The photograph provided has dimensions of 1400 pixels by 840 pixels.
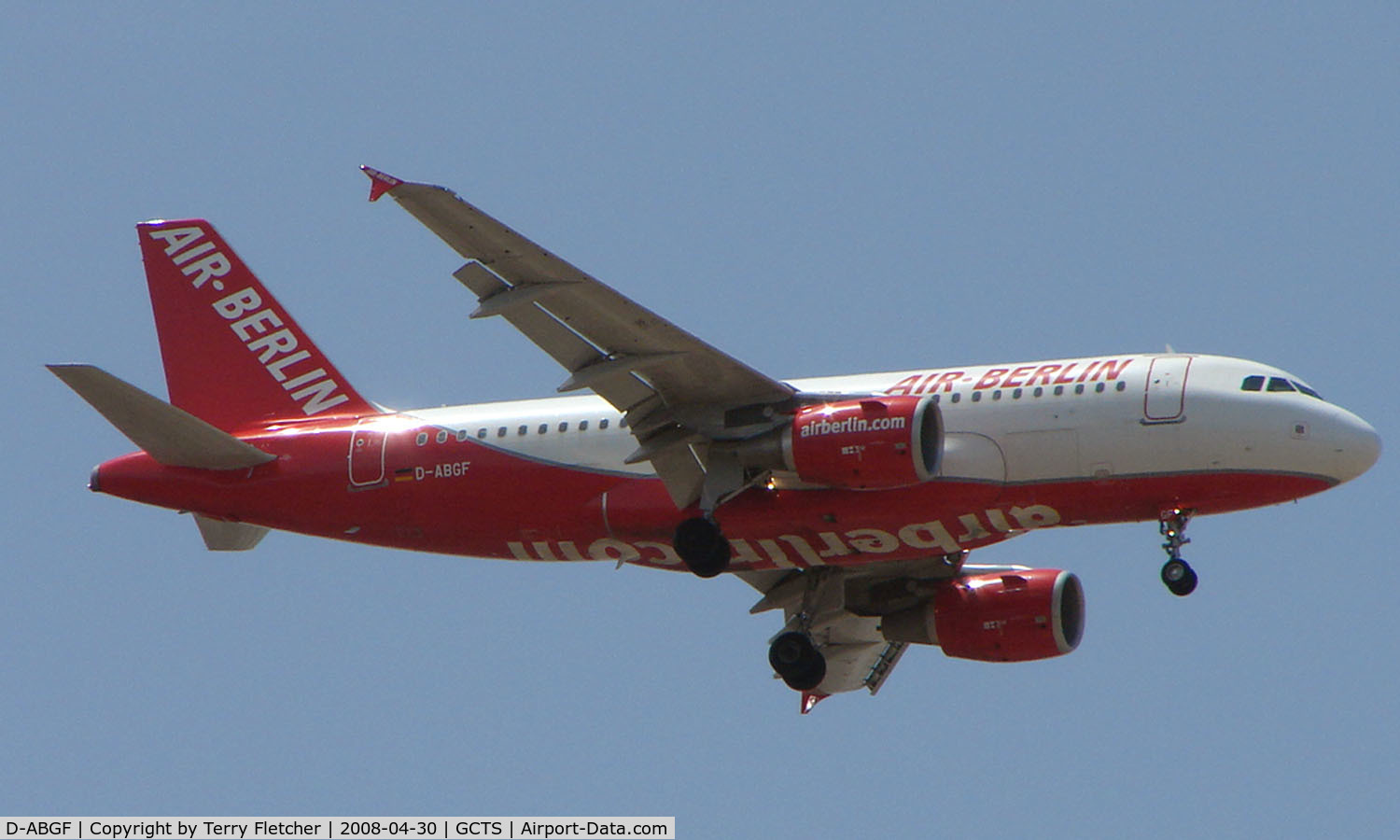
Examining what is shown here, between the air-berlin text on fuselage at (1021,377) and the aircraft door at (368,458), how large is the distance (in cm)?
918

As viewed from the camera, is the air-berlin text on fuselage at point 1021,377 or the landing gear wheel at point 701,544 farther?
the landing gear wheel at point 701,544

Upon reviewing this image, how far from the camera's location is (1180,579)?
3353cm

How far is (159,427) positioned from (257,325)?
14.1 ft

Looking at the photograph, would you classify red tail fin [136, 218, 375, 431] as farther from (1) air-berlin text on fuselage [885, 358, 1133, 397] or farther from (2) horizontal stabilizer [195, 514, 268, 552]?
(1) air-berlin text on fuselage [885, 358, 1133, 397]

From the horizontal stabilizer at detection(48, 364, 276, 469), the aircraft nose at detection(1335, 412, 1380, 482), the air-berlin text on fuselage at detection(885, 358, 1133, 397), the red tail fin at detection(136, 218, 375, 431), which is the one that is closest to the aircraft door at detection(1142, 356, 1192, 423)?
the air-berlin text on fuselage at detection(885, 358, 1133, 397)

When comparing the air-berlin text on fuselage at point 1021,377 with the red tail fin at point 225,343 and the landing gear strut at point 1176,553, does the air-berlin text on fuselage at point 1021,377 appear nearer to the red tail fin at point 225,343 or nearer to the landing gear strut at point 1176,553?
the landing gear strut at point 1176,553

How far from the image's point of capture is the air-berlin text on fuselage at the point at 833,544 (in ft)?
113

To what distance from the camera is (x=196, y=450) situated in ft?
123

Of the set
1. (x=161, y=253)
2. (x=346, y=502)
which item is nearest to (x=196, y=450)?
(x=346, y=502)

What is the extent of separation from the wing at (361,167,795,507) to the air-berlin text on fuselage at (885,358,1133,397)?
7.72ft

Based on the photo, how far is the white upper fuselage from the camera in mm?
33281

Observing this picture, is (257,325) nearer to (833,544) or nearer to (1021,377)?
(833,544)

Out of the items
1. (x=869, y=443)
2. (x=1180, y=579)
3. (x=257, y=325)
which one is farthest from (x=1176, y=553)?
(x=257, y=325)

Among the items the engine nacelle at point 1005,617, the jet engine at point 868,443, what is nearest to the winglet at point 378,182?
the jet engine at point 868,443
